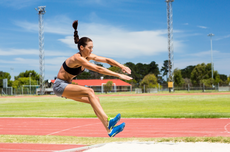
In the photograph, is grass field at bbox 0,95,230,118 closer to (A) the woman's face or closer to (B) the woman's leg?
(B) the woman's leg

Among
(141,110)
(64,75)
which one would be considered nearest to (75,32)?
(64,75)

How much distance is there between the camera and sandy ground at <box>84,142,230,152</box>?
5.52 m

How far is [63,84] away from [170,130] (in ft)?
21.6

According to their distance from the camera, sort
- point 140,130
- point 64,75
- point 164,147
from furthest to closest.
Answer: point 140,130
point 164,147
point 64,75

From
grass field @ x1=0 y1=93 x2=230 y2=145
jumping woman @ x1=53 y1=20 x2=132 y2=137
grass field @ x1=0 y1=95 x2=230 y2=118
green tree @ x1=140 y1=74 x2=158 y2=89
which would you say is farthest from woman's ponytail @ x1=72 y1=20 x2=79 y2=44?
green tree @ x1=140 y1=74 x2=158 y2=89

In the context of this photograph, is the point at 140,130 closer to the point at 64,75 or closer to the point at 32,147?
the point at 32,147

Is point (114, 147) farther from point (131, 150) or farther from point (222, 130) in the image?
point (222, 130)

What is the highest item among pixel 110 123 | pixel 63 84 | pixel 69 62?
pixel 69 62

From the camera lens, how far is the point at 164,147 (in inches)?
227

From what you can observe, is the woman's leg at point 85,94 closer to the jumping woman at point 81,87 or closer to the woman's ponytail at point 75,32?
the jumping woman at point 81,87

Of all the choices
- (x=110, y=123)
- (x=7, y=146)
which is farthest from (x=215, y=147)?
(x=7, y=146)

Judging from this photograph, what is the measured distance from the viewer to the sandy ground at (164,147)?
5.52 meters

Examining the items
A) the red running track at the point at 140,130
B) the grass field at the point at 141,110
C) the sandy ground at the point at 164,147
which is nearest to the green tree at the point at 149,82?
the grass field at the point at 141,110

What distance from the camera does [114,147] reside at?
573 centimetres
